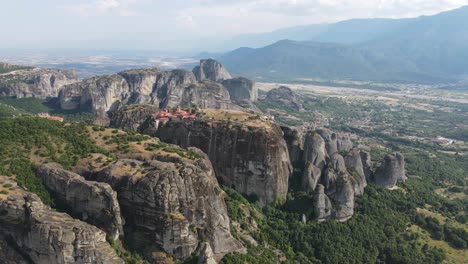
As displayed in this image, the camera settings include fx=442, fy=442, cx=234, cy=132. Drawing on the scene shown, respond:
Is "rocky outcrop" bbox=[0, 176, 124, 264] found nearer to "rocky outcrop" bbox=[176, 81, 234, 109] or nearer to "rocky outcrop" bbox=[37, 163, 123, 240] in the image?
"rocky outcrop" bbox=[37, 163, 123, 240]

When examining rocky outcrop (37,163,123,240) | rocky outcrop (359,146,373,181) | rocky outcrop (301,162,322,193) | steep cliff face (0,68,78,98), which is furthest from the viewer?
steep cliff face (0,68,78,98)

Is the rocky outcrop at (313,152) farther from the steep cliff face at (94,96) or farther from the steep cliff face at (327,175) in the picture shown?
the steep cliff face at (94,96)

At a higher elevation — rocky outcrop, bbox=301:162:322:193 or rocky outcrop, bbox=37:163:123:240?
rocky outcrop, bbox=37:163:123:240

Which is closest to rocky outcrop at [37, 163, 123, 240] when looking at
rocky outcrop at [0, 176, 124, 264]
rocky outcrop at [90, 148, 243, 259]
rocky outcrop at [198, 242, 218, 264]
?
rocky outcrop at [90, 148, 243, 259]

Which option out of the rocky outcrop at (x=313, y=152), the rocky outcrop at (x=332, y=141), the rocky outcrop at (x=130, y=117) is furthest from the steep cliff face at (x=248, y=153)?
the rocky outcrop at (x=130, y=117)

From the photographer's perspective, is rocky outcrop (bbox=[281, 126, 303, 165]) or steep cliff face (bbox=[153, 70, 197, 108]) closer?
rocky outcrop (bbox=[281, 126, 303, 165])

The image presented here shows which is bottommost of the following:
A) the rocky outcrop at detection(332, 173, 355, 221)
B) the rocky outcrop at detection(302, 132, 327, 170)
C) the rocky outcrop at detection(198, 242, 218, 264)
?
the rocky outcrop at detection(332, 173, 355, 221)

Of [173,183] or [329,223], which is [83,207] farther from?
[329,223]
